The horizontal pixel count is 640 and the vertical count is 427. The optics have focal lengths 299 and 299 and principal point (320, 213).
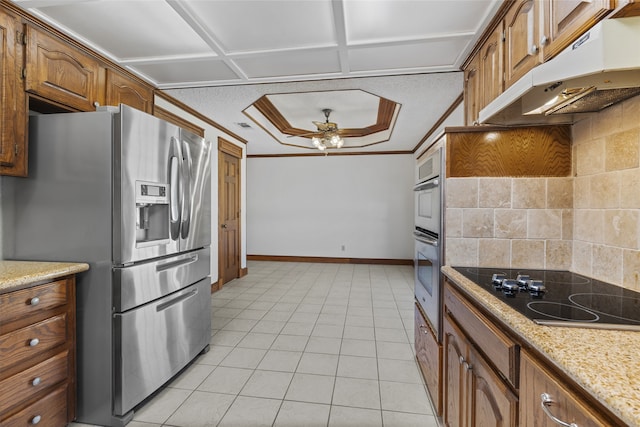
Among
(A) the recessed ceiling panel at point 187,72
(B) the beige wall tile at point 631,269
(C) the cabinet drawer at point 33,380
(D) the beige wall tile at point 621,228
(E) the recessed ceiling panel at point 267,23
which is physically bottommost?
(C) the cabinet drawer at point 33,380

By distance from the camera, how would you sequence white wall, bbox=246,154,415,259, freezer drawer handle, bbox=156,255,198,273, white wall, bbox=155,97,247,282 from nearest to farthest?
freezer drawer handle, bbox=156,255,198,273 → white wall, bbox=155,97,247,282 → white wall, bbox=246,154,415,259

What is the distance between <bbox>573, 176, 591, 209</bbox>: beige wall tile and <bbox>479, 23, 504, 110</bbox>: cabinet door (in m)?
0.65

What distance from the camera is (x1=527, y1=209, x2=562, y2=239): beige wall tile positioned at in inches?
63.1

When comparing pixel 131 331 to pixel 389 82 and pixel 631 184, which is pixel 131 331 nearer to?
pixel 631 184

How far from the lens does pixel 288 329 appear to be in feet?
9.91

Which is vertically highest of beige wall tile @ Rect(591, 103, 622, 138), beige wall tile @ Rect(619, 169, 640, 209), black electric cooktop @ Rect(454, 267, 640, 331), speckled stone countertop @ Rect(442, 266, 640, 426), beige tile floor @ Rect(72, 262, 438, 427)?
beige wall tile @ Rect(591, 103, 622, 138)

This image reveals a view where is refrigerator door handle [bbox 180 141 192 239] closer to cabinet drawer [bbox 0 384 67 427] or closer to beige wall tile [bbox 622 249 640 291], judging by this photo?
cabinet drawer [bbox 0 384 67 427]

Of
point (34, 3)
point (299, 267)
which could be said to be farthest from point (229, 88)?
point (299, 267)

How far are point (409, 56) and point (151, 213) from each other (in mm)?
2150

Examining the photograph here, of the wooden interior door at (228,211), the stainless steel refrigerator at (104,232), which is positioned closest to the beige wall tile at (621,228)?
the stainless steel refrigerator at (104,232)

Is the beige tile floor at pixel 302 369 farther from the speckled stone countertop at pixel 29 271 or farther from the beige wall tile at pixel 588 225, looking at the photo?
the beige wall tile at pixel 588 225

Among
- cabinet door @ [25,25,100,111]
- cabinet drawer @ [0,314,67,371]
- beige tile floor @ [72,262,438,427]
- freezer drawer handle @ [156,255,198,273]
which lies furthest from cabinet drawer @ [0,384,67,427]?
cabinet door @ [25,25,100,111]

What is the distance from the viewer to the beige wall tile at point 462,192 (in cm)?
166

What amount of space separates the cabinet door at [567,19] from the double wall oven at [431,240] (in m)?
0.65
